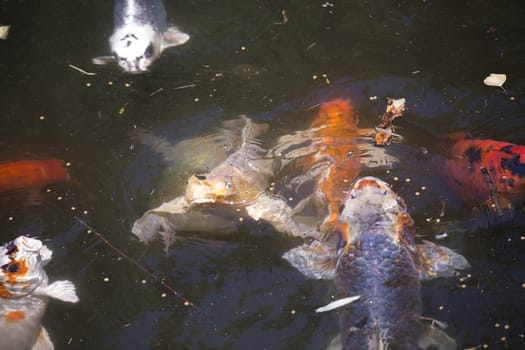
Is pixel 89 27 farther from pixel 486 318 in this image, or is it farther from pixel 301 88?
pixel 486 318

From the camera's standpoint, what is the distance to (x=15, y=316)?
12.8ft

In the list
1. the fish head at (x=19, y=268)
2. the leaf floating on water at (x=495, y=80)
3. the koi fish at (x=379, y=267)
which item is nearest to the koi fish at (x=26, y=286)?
the fish head at (x=19, y=268)

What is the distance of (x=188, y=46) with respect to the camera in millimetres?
5770

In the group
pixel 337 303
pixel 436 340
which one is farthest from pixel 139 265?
pixel 436 340

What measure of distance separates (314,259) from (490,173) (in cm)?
156

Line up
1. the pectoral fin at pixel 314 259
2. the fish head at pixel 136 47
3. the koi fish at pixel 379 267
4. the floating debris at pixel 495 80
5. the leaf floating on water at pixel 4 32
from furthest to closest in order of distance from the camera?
the leaf floating on water at pixel 4 32 → the fish head at pixel 136 47 → the floating debris at pixel 495 80 → the pectoral fin at pixel 314 259 → the koi fish at pixel 379 267

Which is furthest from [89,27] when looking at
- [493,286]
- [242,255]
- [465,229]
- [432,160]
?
[493,286]

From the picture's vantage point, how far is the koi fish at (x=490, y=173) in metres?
4.07

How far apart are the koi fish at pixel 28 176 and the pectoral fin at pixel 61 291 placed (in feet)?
3.16

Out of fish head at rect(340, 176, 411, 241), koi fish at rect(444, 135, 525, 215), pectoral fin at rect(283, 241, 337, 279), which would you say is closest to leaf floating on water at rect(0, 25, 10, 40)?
pectoral fin at rect(283, 241, 337, 279)

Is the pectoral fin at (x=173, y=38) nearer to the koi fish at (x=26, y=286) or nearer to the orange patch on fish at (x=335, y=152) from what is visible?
the orange patch on fish at (x=335, y=152)

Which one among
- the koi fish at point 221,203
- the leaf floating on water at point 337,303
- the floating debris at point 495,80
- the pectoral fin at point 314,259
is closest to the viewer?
the leaf floating on water at point 337,303

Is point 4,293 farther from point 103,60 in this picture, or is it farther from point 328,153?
point 328,153

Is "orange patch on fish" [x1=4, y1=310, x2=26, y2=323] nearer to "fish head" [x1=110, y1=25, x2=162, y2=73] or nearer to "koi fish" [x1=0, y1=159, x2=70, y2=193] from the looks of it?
"koi fish" [x1=0, y1=159, x2=70, y2=193]
